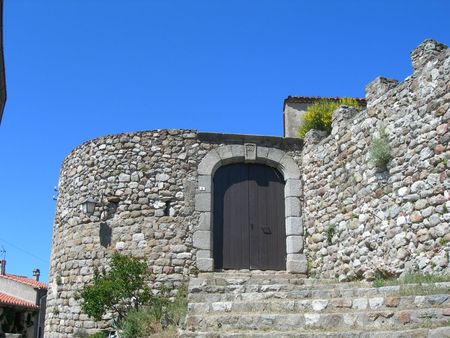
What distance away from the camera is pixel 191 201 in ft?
35.4

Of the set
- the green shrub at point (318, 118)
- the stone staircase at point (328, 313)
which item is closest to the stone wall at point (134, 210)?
the green shrub at point (318, 118)

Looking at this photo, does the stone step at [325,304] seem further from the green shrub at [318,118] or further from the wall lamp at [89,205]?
the green shrub at [318,118]

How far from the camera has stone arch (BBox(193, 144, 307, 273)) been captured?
417 inches

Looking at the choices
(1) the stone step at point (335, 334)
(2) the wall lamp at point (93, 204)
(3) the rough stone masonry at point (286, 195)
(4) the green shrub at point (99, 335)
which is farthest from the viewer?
(2) the wall lamp at point (93, 204)

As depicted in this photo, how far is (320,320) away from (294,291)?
1.67 m

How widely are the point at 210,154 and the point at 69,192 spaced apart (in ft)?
10.7

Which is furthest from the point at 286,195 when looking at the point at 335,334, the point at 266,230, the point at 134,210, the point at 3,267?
the point at 3,267

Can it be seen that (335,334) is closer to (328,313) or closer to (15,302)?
(328,313)

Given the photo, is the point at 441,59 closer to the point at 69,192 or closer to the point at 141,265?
the point at 141,265

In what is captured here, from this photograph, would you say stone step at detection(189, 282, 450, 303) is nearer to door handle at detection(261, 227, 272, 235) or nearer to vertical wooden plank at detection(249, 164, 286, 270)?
vertical wooden plank at detection(249, 164, 286, 270)

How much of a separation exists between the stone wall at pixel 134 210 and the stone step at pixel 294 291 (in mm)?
1663

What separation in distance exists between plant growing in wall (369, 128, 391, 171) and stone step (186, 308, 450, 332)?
3178mm

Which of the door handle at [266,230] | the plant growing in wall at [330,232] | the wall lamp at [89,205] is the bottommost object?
the plant growing in wall at [330,232]

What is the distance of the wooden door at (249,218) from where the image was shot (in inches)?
427
